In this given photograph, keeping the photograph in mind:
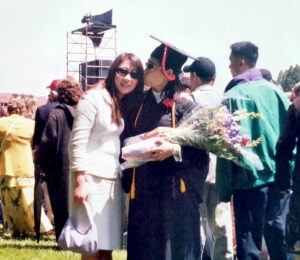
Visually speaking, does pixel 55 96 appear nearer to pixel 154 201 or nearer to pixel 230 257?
pixel 230 257

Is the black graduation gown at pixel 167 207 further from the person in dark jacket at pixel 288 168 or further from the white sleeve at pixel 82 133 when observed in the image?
the person in dark jacket at pixel 288 168

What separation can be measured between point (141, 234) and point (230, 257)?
7.41 feet

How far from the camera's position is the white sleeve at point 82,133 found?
17.3 feet

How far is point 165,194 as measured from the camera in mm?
5184

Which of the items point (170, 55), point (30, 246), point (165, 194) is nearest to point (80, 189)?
point (165, 194)

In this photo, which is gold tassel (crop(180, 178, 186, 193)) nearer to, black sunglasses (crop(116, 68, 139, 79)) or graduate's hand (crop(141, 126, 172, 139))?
graduate's hand (crop(141, 126, 172, 139))

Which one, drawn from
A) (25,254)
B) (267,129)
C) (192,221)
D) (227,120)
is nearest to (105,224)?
(192,221)

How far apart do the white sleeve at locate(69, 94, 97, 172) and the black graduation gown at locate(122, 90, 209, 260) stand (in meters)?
0.38

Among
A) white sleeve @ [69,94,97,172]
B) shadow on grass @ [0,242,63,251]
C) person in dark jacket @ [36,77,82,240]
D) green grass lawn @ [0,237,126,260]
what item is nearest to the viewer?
white sleeve @ [69,94,97,172]

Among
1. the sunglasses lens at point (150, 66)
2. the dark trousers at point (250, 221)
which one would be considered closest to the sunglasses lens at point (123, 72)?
the sunglasses lens at point (150, 66)

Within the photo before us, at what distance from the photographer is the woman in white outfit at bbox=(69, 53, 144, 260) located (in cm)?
529

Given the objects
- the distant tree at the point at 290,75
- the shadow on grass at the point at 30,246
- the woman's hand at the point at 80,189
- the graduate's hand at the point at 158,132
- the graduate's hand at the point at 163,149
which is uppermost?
the graduate's hand at the point at 158,132

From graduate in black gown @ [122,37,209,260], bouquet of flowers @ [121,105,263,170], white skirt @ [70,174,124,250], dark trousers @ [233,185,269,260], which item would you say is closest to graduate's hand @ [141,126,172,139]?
bouquet of flowers @ [121,105,263,170]

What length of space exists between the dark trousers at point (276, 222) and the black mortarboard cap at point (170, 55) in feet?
4.05
